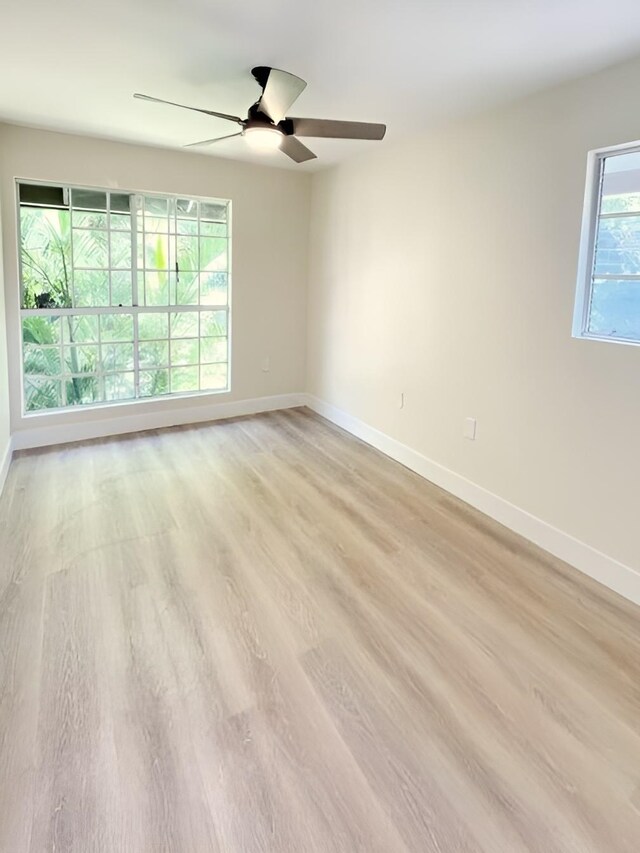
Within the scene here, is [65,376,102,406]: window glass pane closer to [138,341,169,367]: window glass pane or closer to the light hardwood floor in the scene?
[138,341,169,367]: window glass pane

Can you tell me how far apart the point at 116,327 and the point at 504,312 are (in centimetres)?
316

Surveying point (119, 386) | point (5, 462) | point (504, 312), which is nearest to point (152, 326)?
point (119, 386)

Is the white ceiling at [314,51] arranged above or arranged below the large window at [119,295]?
above

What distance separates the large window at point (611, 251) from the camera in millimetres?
2396

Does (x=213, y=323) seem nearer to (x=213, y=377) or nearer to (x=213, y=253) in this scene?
(x=213, y=377)

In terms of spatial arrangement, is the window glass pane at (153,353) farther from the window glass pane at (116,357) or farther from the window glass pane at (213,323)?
the window glass pane at (213,323)

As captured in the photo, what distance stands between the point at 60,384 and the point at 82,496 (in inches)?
54.9

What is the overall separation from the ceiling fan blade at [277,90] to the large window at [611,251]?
4.69ft

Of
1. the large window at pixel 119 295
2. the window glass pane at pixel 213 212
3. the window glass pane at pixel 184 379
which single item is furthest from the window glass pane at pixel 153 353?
the window glass pane at pixel 213 212

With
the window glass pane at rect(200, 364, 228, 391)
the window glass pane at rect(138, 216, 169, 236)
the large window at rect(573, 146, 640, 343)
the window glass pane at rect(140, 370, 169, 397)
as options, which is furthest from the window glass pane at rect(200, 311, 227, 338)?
the large window at rect(573, 146, 640, 343)

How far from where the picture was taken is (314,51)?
7.63ft

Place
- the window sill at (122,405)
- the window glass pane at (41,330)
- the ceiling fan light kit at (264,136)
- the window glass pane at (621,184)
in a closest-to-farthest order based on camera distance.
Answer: the window glass pane at (621,184), the ceiling fan light kit at (264,136), the window glass pane at (41,330), the window sill at (122,405)

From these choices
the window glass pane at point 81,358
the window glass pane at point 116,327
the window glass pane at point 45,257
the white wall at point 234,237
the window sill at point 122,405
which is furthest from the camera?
the window glass pane at point 116,327

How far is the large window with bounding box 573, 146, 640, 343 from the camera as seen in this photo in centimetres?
240
